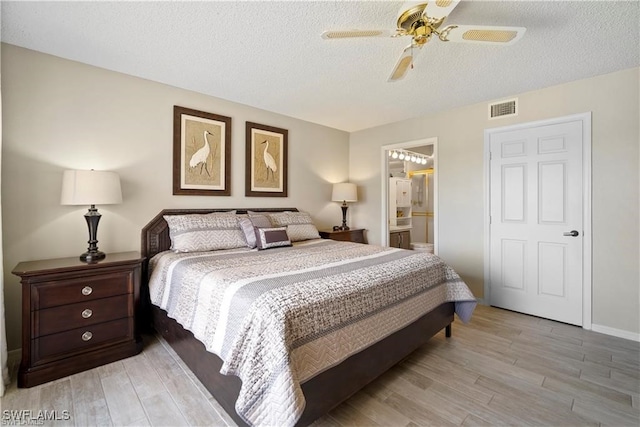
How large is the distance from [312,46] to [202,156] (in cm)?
171

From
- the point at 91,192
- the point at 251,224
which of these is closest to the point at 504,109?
the point at 251,224

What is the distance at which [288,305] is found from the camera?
1376 mm

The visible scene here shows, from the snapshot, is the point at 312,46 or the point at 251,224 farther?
the point at 251,224

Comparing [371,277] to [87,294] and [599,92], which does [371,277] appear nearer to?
[87,294]

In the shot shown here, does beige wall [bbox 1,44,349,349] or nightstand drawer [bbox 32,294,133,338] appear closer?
nightstand drawer [bbox 32,294,133,338]

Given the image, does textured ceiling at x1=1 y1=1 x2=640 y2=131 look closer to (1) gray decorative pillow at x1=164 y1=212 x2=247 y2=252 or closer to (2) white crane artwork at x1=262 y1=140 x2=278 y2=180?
(2) white crane artwork at x1=262 y1=140 x2=278 y2=180

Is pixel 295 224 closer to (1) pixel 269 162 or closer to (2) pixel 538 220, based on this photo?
(1) pixel 269 162

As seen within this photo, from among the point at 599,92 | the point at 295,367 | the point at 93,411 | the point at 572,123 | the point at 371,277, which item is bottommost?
the point at 93,411

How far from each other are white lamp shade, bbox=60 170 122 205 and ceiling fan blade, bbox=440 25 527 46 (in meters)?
2.64

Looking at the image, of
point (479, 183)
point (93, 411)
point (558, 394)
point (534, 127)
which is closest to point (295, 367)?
point (93, 411)

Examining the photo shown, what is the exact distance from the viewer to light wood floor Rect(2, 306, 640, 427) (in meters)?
1.64

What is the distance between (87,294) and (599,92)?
4.77 meters

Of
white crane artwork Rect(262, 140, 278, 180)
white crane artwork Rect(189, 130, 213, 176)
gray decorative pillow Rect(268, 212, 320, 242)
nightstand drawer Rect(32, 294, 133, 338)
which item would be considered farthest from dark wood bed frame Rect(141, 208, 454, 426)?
white crane artwork Rect(262, 140, 278, 180)

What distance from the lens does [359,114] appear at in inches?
156
